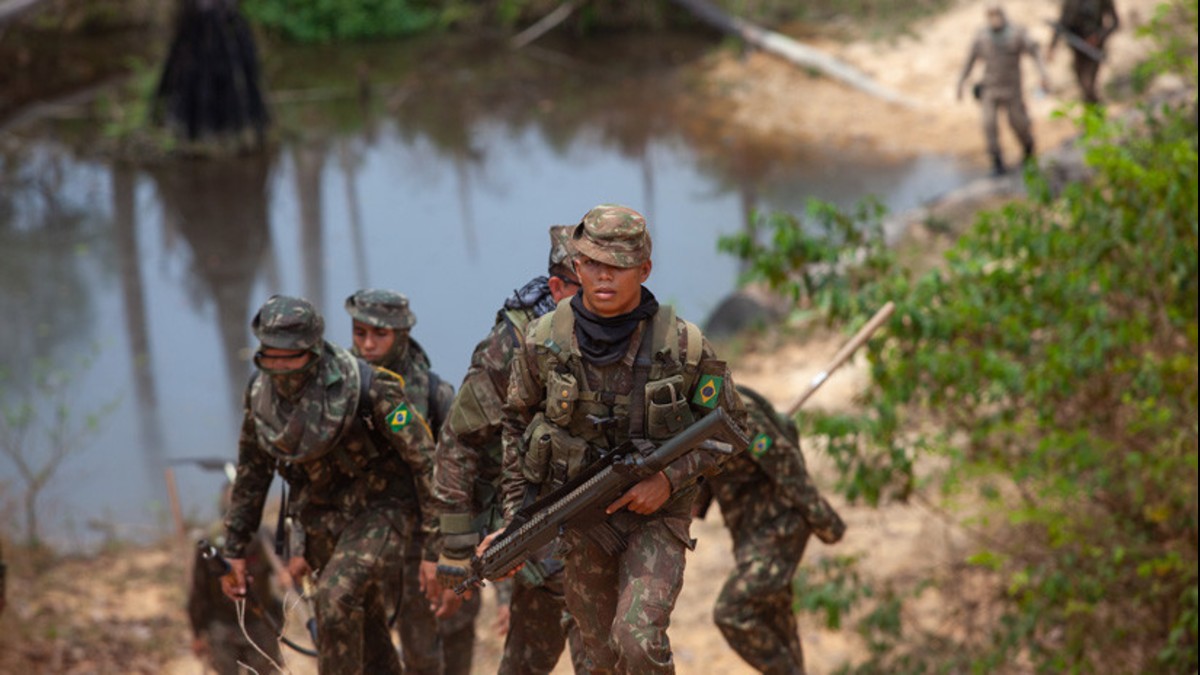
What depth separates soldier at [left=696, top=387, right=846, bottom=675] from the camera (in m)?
5.86

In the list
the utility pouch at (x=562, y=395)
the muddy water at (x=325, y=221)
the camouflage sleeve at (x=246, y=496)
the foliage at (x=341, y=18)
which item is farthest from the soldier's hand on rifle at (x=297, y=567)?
the foliage at (x=341, y=18)

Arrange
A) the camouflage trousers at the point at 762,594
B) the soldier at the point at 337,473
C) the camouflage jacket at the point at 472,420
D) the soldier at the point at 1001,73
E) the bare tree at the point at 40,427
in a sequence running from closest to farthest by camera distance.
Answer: the camouflage jacket at the point at 472,420
the soldier at the point at 337,473
the camouflage trousers at the point at 762,594
the bare tree at the point at 40,427
the soldier at the point at 1001,73

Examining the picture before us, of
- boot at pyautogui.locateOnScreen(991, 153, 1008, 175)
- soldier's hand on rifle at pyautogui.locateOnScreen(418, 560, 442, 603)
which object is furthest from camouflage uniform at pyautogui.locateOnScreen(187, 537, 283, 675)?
boot at pyautogui.locateOnScreen(991, 153, 1008, 175)

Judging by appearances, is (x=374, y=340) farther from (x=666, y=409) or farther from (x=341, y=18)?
(x=341, y=18)

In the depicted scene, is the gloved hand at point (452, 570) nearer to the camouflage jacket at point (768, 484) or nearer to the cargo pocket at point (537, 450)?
the cargo pocket at point (537, 450)

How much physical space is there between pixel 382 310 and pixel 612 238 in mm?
1983

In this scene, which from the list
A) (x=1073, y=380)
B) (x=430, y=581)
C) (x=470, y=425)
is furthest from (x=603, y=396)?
(x=1073, y=380)

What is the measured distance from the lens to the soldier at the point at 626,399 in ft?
13.4

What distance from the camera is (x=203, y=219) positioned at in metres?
17.3

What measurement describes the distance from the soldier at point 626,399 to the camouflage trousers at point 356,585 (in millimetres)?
1294

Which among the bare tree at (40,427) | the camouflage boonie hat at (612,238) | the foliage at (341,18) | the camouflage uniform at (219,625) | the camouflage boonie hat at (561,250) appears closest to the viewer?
the camouflage boonie hat at (612,238)

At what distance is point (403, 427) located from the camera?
17.3 feet

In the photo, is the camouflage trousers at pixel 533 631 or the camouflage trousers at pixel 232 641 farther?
the camouflage trousers at pixel 232 641

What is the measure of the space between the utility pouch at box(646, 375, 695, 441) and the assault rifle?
0.13 ft
